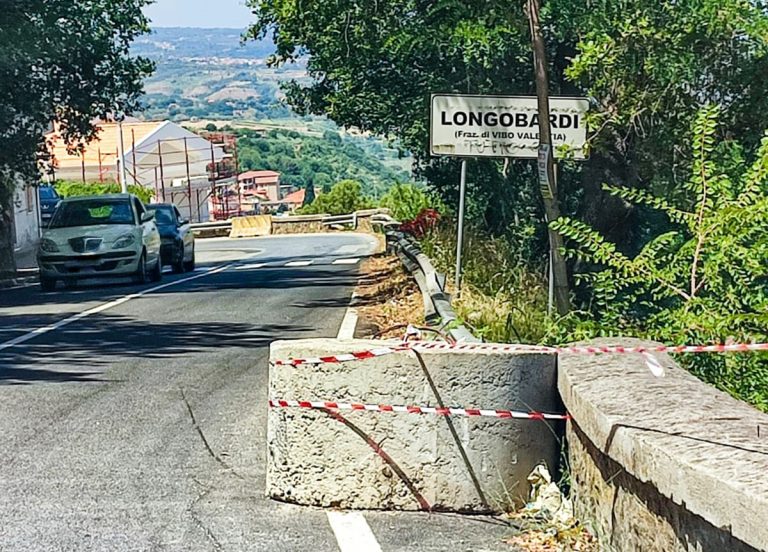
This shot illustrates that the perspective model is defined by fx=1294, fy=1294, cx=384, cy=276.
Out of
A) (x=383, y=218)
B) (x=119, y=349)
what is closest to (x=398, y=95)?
(x=119, y=349)

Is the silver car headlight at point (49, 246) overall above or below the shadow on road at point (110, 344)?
above

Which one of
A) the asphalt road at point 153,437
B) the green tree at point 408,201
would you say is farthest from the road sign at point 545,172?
the green tree at point 408,201

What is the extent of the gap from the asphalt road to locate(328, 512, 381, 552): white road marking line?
25mm

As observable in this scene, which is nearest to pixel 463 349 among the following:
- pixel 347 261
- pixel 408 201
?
pixel 347 261

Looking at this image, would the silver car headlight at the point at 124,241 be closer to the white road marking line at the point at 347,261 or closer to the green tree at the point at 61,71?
the green tree at the point at 61,71

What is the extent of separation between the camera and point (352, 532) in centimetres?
643

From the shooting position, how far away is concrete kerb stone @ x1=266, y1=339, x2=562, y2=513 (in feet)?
22.3

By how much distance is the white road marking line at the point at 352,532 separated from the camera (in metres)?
6.16

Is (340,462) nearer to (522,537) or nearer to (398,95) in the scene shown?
(522,537)

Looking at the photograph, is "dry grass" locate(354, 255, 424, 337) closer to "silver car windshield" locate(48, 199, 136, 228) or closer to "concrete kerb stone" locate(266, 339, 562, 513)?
"silver car windshield" locate(48, 199, 136, 228)

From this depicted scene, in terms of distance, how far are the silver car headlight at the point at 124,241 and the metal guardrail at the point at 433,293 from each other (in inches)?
190

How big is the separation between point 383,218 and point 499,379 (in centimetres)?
4131

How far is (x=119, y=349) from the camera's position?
1347cm

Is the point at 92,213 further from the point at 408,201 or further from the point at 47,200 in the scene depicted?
the point at 47,200
